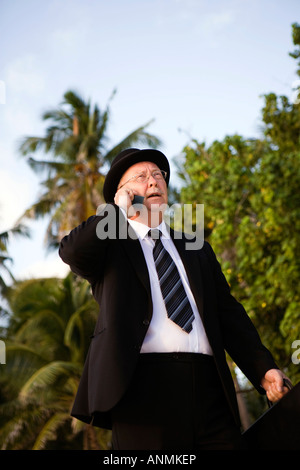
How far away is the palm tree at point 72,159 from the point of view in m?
17.7

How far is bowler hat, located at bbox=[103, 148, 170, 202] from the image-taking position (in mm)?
2924

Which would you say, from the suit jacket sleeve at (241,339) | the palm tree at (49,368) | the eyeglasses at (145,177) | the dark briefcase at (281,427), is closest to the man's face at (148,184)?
the eyeglasses at (145,177)

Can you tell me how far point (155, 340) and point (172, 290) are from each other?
0.27 metres

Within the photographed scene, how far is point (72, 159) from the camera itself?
1878 centimetres

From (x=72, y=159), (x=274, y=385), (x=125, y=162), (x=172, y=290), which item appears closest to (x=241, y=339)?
Result: (x=274, y=385)

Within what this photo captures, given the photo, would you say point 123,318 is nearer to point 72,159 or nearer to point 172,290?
point 172,290

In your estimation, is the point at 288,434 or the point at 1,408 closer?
the point at 288,434

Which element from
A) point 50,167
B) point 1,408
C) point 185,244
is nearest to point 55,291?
point 1,408

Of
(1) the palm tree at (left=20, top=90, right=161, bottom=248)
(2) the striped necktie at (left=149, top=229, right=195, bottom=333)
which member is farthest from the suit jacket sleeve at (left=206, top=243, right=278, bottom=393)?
(1) the palm tree at (left=20, top=90, right=161, bottom=248)

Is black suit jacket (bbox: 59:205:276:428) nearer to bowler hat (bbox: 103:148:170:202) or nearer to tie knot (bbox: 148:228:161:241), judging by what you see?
tie knot (bbox: 148:228:161:241)

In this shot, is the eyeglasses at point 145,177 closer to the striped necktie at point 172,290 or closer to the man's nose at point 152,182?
the man's nose at point 152,182

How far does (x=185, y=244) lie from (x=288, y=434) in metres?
1.07

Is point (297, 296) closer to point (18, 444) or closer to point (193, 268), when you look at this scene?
point (193, 268)
